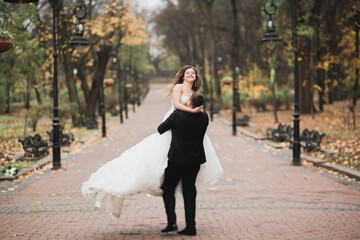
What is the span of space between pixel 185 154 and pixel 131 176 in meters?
0.72

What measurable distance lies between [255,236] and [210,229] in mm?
675

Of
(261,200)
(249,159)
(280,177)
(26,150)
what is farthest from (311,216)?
(26,150)

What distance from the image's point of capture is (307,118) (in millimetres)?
30844

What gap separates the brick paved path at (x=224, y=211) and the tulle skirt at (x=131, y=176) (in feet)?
1.72

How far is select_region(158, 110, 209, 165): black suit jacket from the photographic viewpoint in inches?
246

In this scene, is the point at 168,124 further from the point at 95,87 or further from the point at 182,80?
the point at 95,87

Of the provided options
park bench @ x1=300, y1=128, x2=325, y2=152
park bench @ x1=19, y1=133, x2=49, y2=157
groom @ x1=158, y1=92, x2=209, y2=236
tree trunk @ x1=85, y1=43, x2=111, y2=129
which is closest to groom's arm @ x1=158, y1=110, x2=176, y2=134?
groom @ x1=158, y1=92, x2=209, y2=236

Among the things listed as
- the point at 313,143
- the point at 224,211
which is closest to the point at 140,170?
the point at 224,211

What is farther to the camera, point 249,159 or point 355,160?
point 249,159

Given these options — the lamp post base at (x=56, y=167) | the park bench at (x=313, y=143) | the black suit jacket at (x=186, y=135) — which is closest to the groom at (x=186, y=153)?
the black suit jacket at (x=186, y=135)

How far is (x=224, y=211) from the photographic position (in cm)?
820

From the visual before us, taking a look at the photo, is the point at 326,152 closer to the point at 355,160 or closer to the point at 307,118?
the point at 355,160

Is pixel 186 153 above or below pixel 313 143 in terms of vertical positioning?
above

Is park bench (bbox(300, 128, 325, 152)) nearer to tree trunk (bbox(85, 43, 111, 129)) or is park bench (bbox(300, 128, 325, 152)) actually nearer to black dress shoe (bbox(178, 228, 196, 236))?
black dress shoe (bbox(178, 228, 196, 236))
